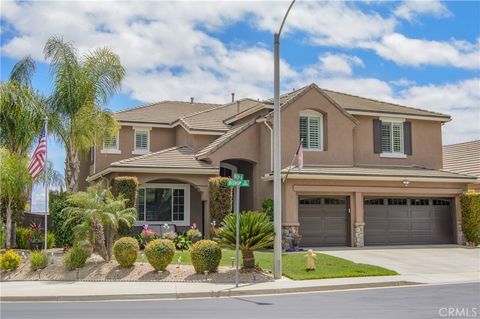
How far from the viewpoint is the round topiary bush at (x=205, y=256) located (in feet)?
54.3

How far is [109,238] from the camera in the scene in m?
18.4

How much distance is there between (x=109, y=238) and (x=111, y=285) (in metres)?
3.32

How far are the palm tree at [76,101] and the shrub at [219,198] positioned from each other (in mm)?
4927

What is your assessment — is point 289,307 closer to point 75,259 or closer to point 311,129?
point 75,259

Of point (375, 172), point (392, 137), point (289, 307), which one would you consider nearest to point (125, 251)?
point (289, 307)

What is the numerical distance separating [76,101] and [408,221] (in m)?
15.8

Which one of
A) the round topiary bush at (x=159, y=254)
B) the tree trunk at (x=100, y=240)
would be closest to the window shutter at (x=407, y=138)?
the round topiary bush at (x=159, y=254)

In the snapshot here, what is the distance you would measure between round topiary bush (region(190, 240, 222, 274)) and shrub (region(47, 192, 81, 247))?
6.73m

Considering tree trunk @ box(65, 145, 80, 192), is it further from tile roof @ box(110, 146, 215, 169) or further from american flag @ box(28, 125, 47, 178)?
american flag @ box(28, 125, 47, 178)

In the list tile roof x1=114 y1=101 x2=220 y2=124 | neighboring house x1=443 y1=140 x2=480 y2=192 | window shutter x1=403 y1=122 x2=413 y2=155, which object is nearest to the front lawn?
window shutter x1=403 y1=122 x2=413 y2=155

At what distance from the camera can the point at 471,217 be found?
25.8m

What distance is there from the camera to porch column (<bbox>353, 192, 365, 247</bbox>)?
2458cm

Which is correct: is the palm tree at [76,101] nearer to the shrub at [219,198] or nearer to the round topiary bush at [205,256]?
the shrub at [219,198]

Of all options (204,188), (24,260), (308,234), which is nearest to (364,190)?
(308,234)
